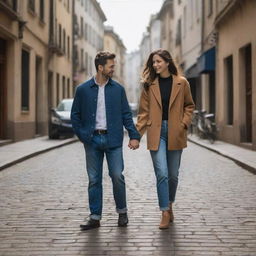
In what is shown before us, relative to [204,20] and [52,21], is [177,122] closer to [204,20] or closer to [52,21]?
[204,20]

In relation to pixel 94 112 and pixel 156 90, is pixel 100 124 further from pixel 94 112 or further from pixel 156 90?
pixel 156 90

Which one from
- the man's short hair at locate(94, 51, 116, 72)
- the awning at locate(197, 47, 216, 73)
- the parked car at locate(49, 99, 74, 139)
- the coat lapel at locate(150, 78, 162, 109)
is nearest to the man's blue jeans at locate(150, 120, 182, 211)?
the coat lapel at locate(150, 78, 162, 109)

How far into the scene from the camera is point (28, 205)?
22.9 ft

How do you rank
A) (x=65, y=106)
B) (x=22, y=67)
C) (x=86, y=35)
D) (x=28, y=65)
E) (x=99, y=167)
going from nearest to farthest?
(x=99, y=167), (x=22, y=67), (x=28, y=65), (x=65, y=106), (x=86, y=35)

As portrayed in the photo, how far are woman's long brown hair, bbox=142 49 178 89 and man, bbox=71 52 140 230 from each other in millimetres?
267

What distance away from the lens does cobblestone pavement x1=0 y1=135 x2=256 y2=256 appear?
4.78 m

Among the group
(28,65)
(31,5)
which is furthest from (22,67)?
(31,5)

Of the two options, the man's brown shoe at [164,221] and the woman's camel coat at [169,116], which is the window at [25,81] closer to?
the woman's camel coat at [169,116]

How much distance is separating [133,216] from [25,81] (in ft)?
50.8

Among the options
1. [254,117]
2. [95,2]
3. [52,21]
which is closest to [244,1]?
[254,117]

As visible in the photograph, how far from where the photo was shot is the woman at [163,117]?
5.51m

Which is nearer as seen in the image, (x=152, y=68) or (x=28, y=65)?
(x=152, y=68)

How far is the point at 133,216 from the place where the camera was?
6.20 metres

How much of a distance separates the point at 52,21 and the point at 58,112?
20.3 feet
